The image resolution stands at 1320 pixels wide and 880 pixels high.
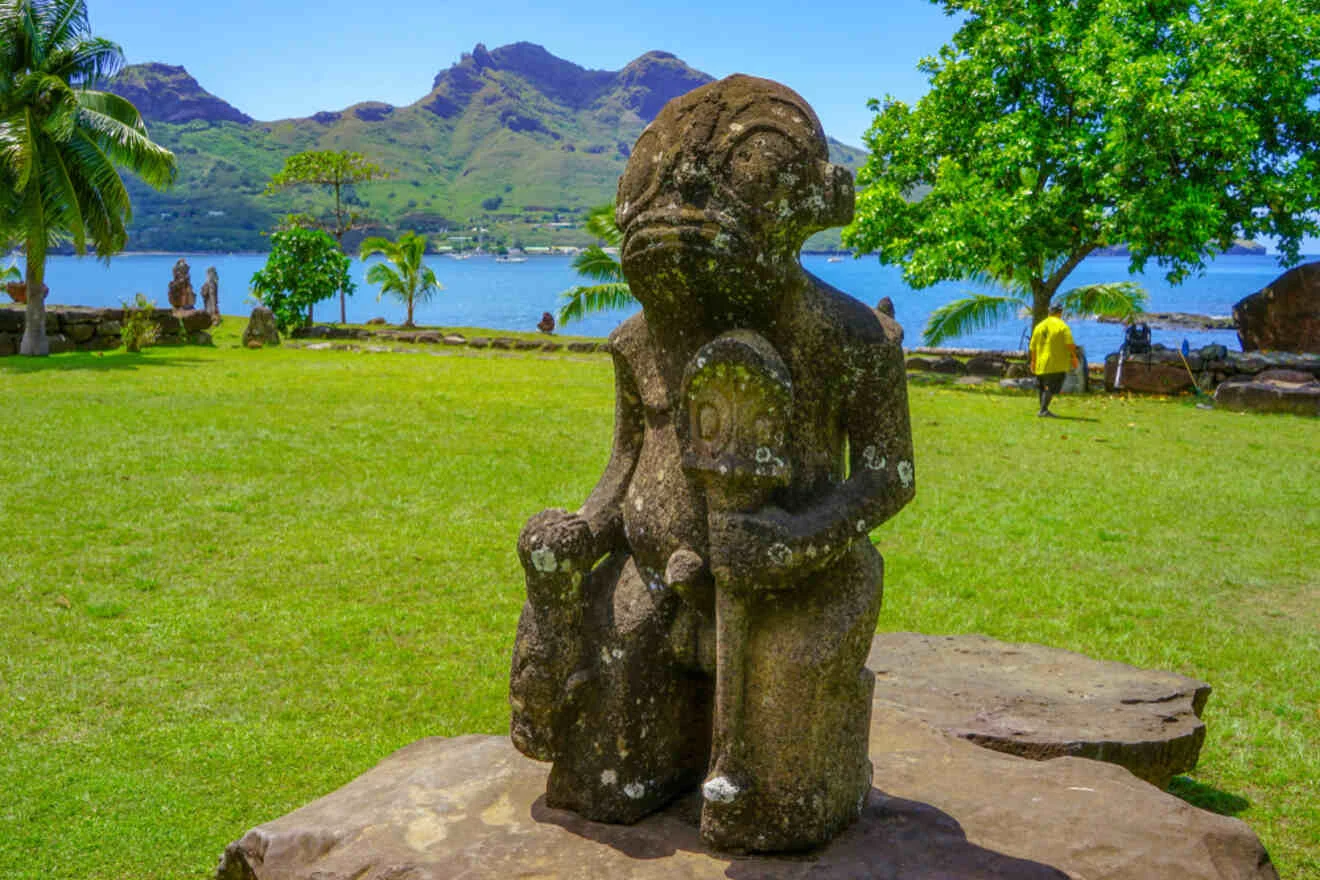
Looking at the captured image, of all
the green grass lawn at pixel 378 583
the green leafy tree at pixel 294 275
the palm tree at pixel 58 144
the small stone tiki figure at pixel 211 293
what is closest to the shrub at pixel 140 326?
the palm tree at pixel 58 144

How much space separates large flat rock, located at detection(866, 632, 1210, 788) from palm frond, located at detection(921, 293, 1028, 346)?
17.1m

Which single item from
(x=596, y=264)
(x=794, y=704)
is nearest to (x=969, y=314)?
(x=596, y=264)

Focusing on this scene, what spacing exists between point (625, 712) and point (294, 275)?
25.8 m

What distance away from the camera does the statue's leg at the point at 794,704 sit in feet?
9.64

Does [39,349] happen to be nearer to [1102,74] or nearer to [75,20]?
[75,20]

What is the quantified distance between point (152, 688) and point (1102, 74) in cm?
1692

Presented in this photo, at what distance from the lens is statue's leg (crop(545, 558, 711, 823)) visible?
3143 mm

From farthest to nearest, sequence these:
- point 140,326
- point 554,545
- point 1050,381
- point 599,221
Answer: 1. point 599,221
2. point 140,326
3. point 1050,381
4. point 554,545

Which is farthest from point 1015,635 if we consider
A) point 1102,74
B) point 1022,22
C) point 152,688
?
point 1022,22

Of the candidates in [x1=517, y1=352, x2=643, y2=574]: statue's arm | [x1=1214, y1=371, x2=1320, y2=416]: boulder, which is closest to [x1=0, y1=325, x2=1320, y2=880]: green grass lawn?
[x1=1214, y1=371, x2=1320, y2=416]: boulder

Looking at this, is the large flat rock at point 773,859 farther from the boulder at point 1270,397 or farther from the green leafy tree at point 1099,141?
the boulder at point 1270,397

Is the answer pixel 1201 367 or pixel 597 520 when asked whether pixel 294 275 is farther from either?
pixel 597 520

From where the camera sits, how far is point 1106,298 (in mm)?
20562

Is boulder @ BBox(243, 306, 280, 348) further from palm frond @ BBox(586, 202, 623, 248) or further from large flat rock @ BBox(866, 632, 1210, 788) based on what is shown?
large flat rock @ BBox(866, 632, 1210, 788)
